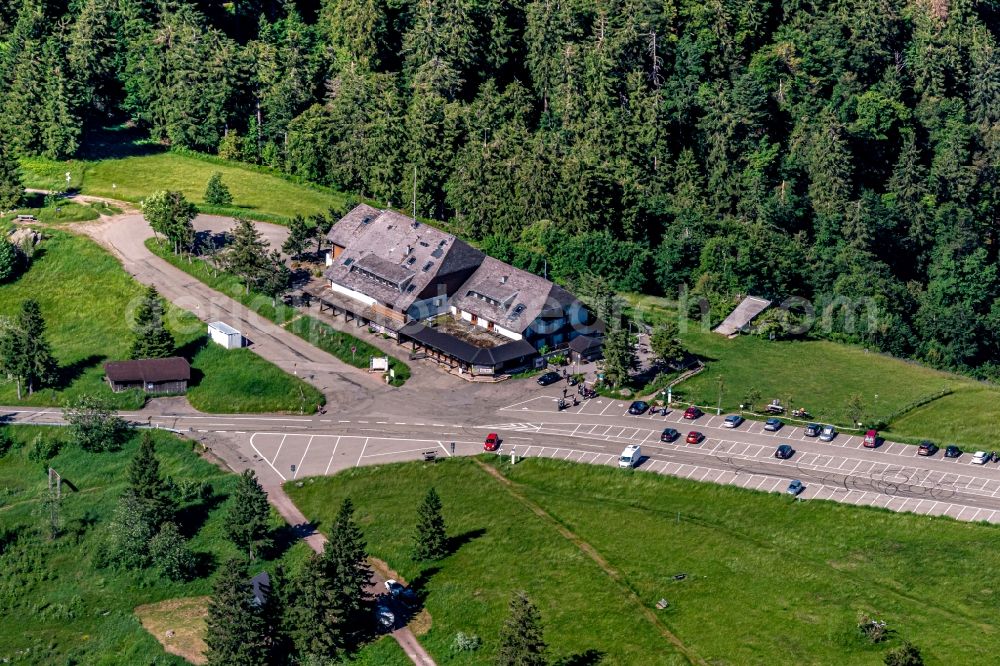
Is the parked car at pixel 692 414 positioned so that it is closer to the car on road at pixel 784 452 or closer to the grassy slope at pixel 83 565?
the car on road at pixel 784 452

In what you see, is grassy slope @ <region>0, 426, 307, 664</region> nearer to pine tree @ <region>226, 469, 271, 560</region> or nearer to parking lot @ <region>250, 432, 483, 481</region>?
pine tree @ <region>226, 469, 271, 560</region>

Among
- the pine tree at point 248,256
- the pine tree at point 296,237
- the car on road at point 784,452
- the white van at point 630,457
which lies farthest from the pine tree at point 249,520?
the pine tree at point 296,237

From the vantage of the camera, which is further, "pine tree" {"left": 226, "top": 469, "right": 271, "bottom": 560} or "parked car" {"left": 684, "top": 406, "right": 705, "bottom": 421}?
"parked car" {"left": 684, "top": 406, "right": 705, "bottom": 421}

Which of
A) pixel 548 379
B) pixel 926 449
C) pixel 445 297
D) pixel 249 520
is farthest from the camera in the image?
pixel 445 297

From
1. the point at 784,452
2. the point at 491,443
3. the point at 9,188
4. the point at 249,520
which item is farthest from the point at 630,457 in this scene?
the point at 9,188

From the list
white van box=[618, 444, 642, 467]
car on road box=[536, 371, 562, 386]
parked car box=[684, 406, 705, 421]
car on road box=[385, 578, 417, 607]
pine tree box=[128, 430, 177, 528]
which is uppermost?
parked car box=[684, 406, 705, 421]

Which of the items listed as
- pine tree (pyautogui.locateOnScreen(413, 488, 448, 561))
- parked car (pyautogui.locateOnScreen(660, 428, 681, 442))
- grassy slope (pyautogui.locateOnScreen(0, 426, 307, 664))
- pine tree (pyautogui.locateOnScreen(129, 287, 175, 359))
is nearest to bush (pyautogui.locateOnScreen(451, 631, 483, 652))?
pine tree (pyautogui.locateOnScreen(413, 488, 448, 561))

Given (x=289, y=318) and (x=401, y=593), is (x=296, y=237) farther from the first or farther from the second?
(x=401, y=593)

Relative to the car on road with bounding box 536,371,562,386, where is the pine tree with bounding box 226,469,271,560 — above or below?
below
